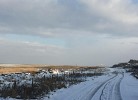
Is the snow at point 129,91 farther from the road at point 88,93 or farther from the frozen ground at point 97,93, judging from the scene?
the road at point 88,93

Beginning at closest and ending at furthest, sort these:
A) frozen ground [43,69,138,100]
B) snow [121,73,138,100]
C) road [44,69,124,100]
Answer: road [44,69,124,100], frozen ground [43,69,138,100], snow [121,73,138,100]

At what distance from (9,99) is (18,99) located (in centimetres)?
56

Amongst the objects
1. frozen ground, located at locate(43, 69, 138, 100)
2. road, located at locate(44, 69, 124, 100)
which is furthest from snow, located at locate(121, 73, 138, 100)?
road, located at locate(44, 69, 124, 100)

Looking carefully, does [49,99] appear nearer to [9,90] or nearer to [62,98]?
[62,98]

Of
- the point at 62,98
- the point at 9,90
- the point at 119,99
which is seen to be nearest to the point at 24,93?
the point at 9,90

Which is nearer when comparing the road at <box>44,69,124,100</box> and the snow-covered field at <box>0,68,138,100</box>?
the road at <box>44,69,124,100</box>

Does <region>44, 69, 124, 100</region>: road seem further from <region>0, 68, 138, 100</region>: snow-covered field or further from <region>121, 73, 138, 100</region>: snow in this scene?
<region>121, 73, 138, 100</region>: snow

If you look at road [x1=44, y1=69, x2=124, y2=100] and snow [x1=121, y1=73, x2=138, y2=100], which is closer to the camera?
road [x1=44, y1=69, x2=124, y2=100]

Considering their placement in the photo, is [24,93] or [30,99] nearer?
[30,99]

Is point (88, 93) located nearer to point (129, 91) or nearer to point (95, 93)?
point (95, 93)

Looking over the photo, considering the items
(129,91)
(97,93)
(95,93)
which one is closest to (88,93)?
(95,93)

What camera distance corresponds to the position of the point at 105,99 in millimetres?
20359

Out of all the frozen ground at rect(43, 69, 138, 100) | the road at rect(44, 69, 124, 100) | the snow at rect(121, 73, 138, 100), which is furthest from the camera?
the snow at rect(121, 73, 138, 100)

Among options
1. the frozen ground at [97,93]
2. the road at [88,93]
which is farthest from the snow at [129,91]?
the road at [88,93]
